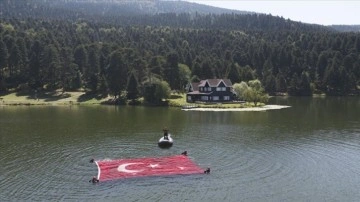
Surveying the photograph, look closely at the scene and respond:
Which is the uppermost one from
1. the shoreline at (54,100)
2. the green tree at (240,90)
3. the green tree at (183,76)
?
the green tree at (183,76)

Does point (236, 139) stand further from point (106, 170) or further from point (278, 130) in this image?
point (106, 170)

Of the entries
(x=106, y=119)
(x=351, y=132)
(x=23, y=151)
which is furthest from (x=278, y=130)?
(x=23, y=151)

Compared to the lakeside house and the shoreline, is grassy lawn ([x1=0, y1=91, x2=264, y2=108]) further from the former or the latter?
the lakeside house

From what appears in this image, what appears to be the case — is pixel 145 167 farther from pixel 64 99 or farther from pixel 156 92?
pixel 64 99

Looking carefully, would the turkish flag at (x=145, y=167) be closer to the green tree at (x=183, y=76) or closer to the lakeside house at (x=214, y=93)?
the lakeside house at (x=214, y=93)

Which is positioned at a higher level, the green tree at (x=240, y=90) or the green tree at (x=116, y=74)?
the green tree at (x=116, y=74)

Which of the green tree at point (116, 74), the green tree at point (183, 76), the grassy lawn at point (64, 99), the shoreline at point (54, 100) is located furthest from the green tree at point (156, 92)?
the green tree at point (183, 76)
